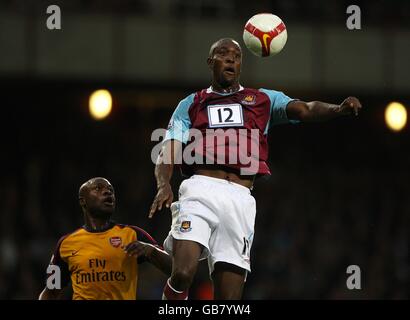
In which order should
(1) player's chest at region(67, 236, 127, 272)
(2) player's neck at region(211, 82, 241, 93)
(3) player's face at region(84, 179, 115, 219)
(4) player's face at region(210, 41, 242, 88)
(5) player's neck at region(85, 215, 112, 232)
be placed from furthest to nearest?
(5) player's neck at region(85, 215, 112, 232), (3) player's face at region(84, 179, 115, 219), (1) player's chest at region(67, 236, 127, 272), (2) player's neck at region(211, 82, 241, 93), (4) player's face at region(210, 41, 242, 88)

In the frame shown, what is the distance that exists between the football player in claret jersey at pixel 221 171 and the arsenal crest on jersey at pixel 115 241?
1027 mm

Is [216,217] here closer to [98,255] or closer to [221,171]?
[221,171]

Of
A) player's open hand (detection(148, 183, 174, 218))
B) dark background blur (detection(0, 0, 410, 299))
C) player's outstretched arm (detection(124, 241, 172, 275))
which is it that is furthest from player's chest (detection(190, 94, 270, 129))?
dark background blur (detection(0, 0, 410, 299))

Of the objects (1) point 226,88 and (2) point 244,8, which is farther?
(2) point 244,8

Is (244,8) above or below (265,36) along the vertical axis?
above

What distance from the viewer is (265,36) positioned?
7.78 m

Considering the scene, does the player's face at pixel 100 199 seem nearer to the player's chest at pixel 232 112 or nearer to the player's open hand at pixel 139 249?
the player's open hand at pixel 139 249

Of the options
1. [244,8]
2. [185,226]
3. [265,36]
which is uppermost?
[244,8]

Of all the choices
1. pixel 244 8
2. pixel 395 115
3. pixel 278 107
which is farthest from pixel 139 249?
pixel 395 115

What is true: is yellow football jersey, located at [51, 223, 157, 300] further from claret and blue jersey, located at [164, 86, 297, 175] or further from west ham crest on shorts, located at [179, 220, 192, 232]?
claret and blue jersey, located at [164, 86, 297, 175]

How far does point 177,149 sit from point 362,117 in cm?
1299

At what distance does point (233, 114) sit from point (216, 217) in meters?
0.86

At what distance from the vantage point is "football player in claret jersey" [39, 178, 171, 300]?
27.4 ft
